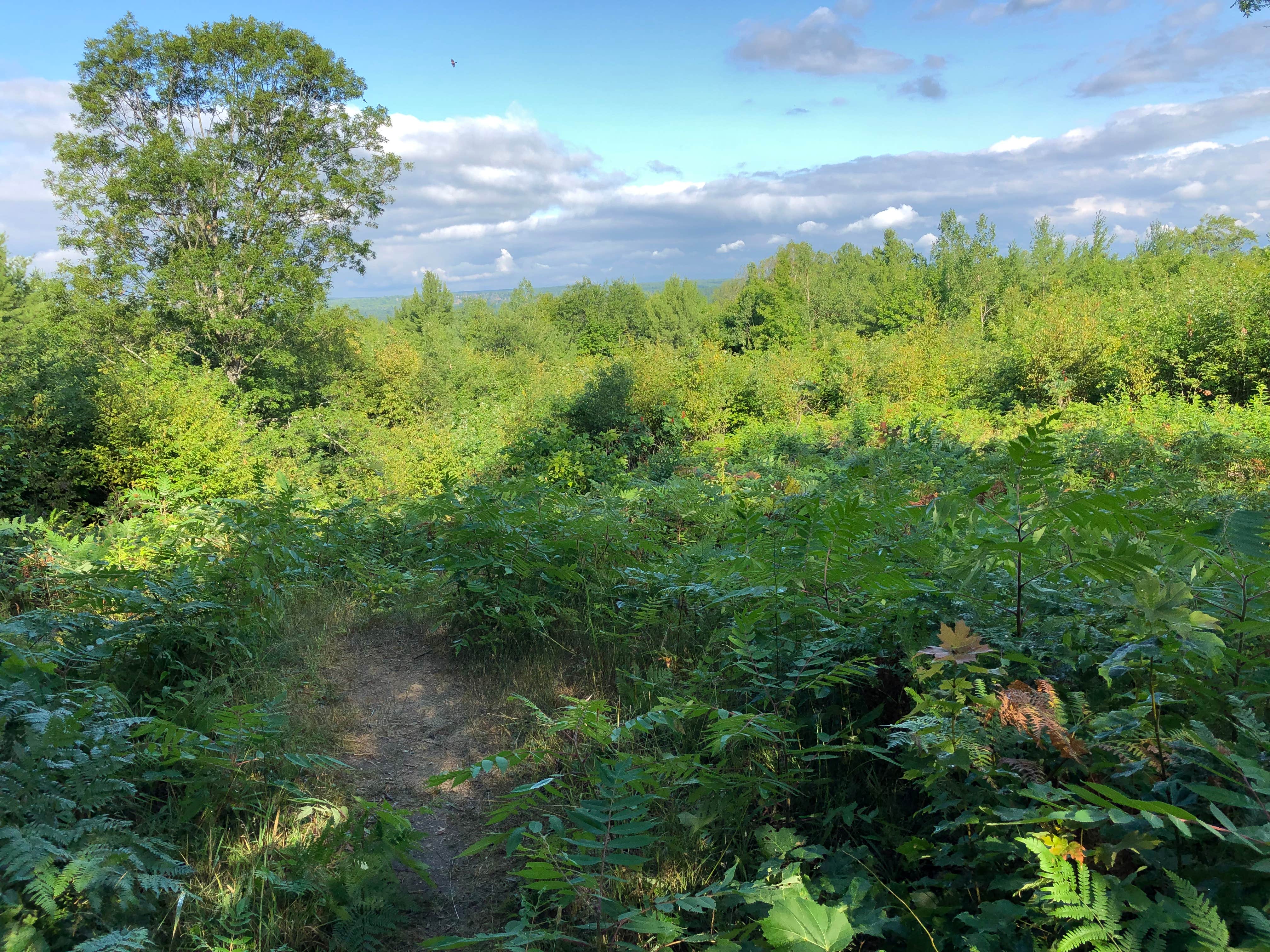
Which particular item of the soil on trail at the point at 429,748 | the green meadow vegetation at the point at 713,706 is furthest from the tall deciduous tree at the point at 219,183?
the soil on trail at the point at 429,748

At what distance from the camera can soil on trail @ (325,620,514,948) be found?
2094 mm

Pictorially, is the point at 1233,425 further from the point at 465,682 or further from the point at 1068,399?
the point at 465,682

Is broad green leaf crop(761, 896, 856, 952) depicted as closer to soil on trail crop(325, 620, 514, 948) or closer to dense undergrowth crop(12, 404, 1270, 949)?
dense undergrowth crop(12, 404, 1270, 949)

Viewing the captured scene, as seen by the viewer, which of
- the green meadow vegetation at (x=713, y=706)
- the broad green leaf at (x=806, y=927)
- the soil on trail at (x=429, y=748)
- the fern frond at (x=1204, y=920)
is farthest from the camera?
the soil on trail at (x=429, y=748)

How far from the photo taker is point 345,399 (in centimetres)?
2333

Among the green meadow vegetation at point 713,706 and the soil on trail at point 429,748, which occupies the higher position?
the green meadow vegetation at point 713,706

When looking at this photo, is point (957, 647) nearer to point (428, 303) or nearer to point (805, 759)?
A: point (805, 759)

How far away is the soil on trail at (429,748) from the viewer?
2094 mm

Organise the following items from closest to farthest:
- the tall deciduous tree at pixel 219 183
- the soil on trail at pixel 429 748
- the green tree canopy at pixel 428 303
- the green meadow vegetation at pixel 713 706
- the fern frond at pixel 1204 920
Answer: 1. the fern frond at pixel 1204 920
2. the green meadow vegetation at pixel 713 706
3. the soil on trail at pixel 429 748
4. the tall deciduous tree at pixel 219 183
5. the green tree canopy at pixel 428 303

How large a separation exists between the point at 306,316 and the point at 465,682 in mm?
20927

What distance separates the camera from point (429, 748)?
3086 mm

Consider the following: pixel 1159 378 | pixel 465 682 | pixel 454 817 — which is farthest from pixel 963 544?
pixel 1159 378

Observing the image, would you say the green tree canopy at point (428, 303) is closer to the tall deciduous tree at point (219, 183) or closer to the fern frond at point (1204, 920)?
the tall deciduous tree at point (219, 183)

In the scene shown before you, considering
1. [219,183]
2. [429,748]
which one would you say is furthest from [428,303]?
[429,748]
